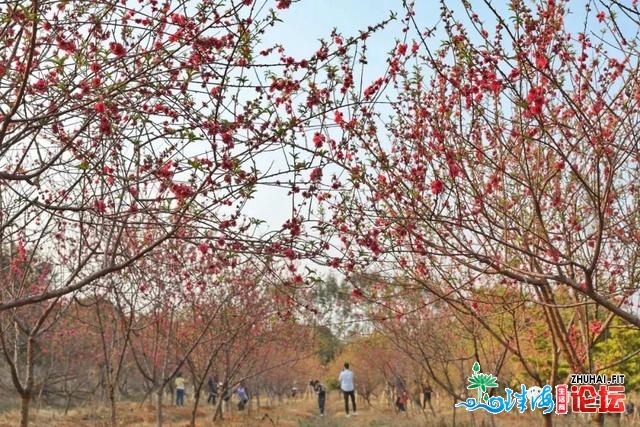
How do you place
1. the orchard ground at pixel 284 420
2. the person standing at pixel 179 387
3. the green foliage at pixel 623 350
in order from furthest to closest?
the person standing at pixel 179 387, the green foliage at pixel 623 350, the orchard ground at pixel 284 420

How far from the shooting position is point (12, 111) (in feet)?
10.7

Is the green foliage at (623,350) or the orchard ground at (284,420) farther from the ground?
the green foliage at (623,350)

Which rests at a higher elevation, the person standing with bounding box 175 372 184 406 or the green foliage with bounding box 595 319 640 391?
the green foliage with bounding box 595 319 640 391

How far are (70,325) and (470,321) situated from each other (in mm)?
12993

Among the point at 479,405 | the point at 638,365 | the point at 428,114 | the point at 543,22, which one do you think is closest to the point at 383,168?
the point at 428,114

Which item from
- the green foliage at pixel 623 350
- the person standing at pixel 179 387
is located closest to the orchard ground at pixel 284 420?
the green foliage at pixel 623 350

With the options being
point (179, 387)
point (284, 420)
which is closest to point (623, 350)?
point (284, 420)

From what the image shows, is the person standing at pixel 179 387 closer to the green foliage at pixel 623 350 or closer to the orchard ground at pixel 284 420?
the orchard ground at pixel 284 420

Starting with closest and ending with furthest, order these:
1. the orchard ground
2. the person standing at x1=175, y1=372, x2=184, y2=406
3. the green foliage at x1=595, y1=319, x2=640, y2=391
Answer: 1. the orchard ground
2. the green foliage at x1=595, y1=319, x2=640, y2=391
3. the person standing at x1=175, y1=372, x2=184, y2=406

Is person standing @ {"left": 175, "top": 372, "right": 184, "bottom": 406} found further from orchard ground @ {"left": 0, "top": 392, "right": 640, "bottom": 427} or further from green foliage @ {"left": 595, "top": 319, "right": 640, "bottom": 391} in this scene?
green foliage @ {"left": 595, "top": 319, "right": 640, "bottom": 391}

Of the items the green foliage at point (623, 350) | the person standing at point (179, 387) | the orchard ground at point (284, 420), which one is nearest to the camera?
the orchard ground at point (284, 420)

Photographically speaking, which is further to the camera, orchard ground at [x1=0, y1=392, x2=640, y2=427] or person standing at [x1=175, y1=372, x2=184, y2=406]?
person standing at [x1=175, y1=372, x2=184, y2=406]

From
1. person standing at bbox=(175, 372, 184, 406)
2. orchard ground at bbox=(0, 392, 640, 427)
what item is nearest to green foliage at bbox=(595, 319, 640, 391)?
orchard ground at bbox=(0, 392, 640, 427)

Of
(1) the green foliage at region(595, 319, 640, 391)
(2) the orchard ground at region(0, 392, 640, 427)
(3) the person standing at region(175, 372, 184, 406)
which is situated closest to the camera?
(2) the orchard ground at region(0, 392, 640, 427)
